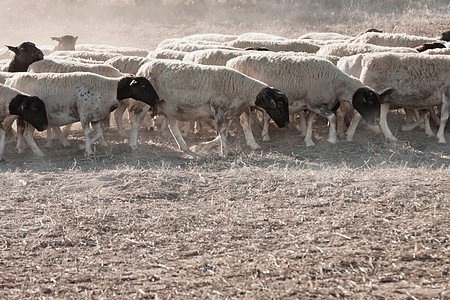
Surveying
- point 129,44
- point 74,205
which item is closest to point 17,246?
point 74,205

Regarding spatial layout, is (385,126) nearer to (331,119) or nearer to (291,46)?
(331,119)

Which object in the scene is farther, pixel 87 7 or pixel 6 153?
pixel 87 7

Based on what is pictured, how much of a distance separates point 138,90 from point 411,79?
4.65 meters

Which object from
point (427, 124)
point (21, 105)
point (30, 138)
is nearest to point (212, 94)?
point (21, 105)

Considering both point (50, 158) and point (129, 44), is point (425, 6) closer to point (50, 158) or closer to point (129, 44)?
point (129, 44)

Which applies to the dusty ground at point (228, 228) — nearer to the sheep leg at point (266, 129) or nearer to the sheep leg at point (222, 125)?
the sheep leg at point (222, 125)

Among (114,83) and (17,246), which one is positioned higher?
(114,83)

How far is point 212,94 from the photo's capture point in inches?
444

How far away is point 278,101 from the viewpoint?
1145cm

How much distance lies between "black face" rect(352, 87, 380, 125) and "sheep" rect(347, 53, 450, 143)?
0.36 m

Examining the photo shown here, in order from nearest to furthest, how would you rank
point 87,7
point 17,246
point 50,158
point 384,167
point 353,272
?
point 353,272, point 17,246, point 384,167, point 50,158, point 87,7

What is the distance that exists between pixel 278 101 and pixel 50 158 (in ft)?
12.7

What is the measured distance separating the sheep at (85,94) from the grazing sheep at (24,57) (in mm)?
1655

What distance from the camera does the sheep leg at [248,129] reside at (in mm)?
11859
